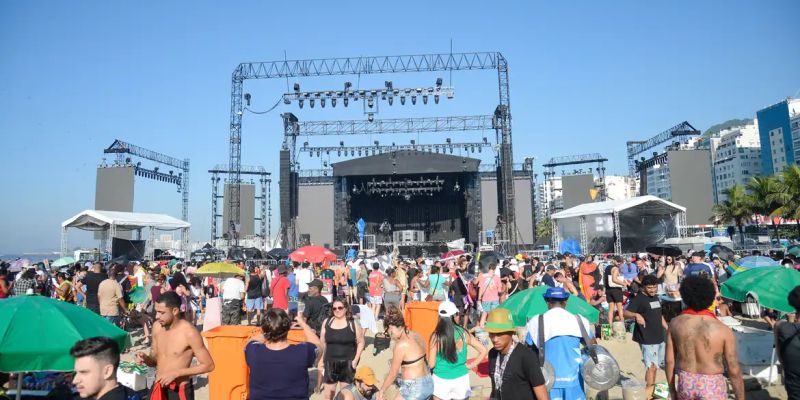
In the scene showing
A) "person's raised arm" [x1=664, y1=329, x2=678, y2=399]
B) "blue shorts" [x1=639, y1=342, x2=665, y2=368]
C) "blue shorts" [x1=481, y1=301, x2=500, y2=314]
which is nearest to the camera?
"person's raised arm" [x1=664, y1=329, x2=678, y2=399]

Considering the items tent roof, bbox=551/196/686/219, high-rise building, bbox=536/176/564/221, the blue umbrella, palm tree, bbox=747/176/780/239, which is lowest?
the blue umbrella

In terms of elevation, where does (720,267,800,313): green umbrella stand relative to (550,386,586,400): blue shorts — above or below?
above

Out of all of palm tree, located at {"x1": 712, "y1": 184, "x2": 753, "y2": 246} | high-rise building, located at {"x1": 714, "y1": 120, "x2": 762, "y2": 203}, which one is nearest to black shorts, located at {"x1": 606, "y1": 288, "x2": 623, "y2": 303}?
palm tree, located at {"x1": 712, "y1": 184, "x2": 753, "y2": 246}

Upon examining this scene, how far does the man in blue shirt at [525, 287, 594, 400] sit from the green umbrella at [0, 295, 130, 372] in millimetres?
3178

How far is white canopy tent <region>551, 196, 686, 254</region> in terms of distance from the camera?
79.9 feet

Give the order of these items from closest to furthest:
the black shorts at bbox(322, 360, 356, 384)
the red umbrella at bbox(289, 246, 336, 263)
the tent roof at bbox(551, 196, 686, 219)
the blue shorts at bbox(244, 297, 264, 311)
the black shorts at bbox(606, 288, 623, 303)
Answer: the black shorts at bbox(322, 360, 356, 384) → the black shorts at bbox(606, 288, 623, 303) → the blue shorts at bbox(244, 297, 264, 311) → the red umbrella at bbox(289, 246, 336, 263) → the tent roof at bbox(551, 196, 686, 219)

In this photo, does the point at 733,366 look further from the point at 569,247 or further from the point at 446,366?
the point at 569,247

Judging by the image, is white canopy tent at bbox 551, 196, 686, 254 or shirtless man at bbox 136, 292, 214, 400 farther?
white canopy tent at bbox 551, 196, 686, 254

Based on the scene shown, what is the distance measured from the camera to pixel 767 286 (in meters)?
5.98

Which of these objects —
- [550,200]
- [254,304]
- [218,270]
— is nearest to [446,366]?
[254,304]

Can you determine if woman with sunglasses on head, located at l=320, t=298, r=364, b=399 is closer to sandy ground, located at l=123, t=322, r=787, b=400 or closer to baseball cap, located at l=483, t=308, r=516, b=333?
sandy ground, located at l=123, t=322, r=787, b=400

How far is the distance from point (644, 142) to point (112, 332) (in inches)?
1808

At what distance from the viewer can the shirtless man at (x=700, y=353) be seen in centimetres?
325

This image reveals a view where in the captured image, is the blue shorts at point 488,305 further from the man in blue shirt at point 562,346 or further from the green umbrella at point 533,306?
the man in blue shirt at point 562,346
